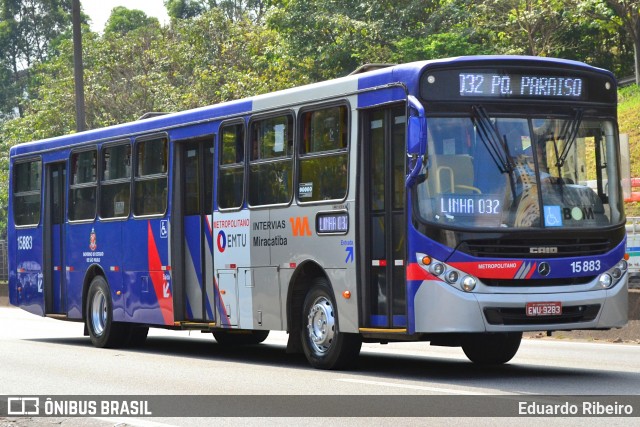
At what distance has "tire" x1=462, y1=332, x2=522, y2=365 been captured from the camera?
583 inches

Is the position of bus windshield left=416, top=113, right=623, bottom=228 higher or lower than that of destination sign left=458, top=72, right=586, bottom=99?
lower

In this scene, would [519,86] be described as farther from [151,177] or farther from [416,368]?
[151,177]

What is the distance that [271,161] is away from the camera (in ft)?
50.8

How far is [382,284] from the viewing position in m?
13.5

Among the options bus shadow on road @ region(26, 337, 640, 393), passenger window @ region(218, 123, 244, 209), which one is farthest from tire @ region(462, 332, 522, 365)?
passenger window @ region(218, 123, 244, 209)

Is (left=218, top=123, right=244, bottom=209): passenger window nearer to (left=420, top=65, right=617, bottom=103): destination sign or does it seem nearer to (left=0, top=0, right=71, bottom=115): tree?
(left=420, top=65, right=617, bottom=103): destination sign

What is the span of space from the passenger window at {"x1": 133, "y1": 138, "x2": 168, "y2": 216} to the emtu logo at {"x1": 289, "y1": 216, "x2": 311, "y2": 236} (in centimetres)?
358

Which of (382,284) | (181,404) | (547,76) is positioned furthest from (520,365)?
(181,404)

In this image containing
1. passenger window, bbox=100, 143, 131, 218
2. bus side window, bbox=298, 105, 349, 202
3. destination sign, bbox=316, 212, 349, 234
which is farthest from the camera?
passenger window, bbox=100, 143, 131, 218

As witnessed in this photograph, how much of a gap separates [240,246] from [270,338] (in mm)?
6245

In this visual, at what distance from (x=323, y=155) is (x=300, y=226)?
91cm

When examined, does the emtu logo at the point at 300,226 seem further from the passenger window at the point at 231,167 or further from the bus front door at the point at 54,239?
the bus front door at the point at 54,239

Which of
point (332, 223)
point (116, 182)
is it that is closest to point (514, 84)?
point (332, 223)

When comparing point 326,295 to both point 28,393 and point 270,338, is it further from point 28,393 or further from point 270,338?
point 270,338
